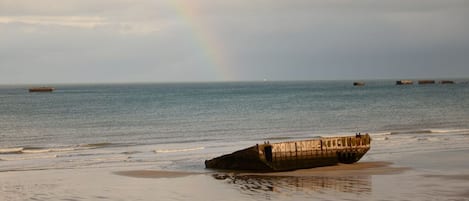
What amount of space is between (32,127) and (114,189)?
168 feet

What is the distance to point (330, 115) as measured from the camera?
285 feet

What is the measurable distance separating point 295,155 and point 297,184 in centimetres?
434

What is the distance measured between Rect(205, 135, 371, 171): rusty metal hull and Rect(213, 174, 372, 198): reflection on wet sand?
129 cm

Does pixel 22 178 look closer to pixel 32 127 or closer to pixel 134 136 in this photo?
pixel 134 136

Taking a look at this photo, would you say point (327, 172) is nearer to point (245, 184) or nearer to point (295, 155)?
point (295, 155)

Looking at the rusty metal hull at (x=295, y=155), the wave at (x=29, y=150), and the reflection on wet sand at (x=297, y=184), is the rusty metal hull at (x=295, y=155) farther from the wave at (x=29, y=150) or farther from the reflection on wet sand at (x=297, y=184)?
the wave at (x=29, y=150)

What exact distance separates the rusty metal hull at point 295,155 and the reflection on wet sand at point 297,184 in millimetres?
1293

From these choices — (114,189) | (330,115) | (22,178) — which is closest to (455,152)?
(114,189)

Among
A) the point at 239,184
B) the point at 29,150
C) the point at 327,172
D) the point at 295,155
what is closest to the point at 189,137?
the point at 29,150

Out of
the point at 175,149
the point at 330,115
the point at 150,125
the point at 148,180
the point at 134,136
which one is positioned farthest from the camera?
the point at 330,115

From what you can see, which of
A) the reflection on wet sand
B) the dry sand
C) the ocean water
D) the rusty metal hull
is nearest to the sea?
the ocean water

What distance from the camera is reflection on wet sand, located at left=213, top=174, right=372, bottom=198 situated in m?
25.8

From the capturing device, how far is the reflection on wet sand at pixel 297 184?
84.7ft

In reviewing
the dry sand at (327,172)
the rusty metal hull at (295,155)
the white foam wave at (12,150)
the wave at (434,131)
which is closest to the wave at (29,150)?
the white foam wave at (12,150)
